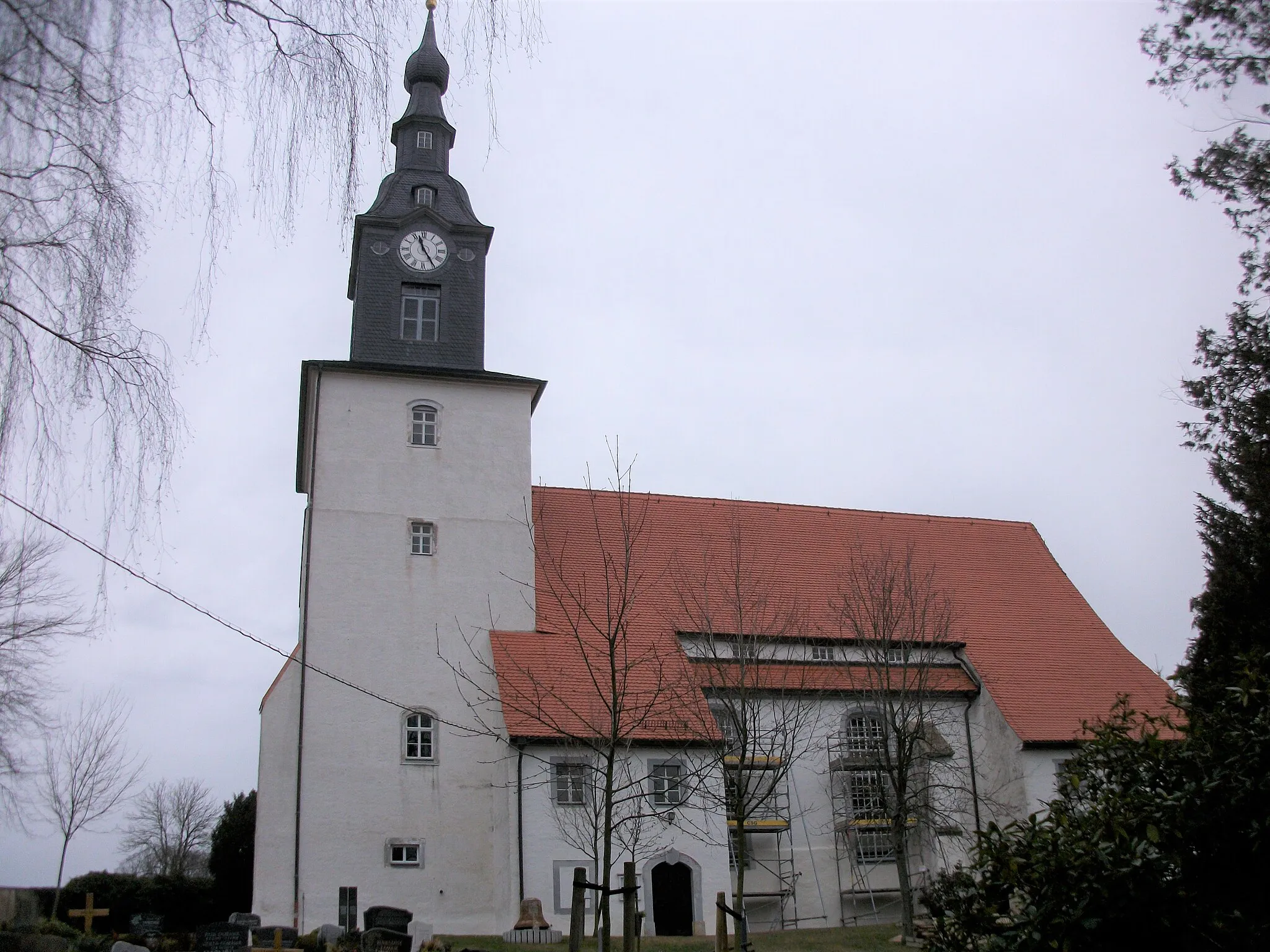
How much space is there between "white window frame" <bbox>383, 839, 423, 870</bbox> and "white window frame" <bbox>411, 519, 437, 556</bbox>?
18.6ft

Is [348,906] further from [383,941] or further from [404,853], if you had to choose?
[383,941]

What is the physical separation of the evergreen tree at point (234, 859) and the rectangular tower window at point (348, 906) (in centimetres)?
466

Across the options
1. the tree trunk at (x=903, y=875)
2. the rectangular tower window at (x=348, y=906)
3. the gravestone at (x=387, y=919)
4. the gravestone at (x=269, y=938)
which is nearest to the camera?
the gravestone at (x=269, y=938)

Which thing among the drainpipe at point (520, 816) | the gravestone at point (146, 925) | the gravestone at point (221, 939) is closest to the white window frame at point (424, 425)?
the drainpipe at point (520, 816)

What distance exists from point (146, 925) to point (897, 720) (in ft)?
46.9

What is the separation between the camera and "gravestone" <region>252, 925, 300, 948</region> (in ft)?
56.7

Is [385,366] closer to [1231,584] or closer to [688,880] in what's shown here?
[688,880]

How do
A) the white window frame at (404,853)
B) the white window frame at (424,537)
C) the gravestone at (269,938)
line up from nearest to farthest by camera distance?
the gravestone at (269,938) < the white window frame at (404,853) < the white window frame at (424,537)

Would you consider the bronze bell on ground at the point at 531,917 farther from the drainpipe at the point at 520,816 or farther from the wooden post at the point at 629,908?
the wooden post at the point at 629,908

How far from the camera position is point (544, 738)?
22.5 meters

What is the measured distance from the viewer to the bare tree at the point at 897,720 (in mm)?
23266

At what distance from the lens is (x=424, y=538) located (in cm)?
2475

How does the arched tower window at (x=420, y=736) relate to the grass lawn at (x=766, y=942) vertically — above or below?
above

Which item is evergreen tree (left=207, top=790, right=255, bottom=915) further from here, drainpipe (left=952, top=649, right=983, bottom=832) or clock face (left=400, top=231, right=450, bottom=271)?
drainpipe (left=952, top=649, right=983, bottom=832)
